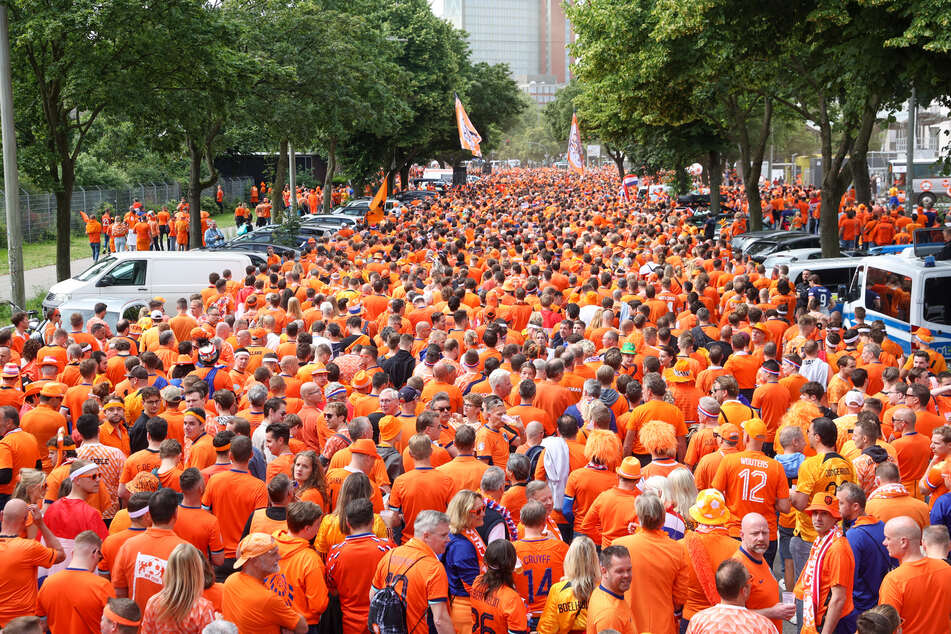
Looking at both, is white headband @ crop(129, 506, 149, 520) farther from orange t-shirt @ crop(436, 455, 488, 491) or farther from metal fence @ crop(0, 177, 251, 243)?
metal fence @ crop(0, 177, 251, 243)

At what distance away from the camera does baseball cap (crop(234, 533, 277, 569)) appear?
544cm

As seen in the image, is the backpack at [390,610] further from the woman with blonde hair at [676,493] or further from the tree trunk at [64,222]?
the tree trunk at [64,222]

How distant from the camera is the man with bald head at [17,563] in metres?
6.07

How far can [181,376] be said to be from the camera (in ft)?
34.7

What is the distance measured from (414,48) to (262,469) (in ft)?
146

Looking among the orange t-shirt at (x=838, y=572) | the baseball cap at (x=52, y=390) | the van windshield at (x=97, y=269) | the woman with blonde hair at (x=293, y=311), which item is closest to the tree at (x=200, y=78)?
the van windshield at (x=97, y=269)

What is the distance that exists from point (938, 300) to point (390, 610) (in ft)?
33.9

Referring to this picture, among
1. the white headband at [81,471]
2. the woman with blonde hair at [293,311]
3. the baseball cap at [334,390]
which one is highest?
the woman with blonde hair at [293,311]

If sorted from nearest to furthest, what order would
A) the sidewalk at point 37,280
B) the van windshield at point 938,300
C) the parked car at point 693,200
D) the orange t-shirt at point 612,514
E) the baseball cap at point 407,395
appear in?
the orange t-shirt at point 612,514 < the baseball cap at point 407,395 < the van windshield at point 938,300 < the sidewalk at point 37,280 < the parked car at point 693,200

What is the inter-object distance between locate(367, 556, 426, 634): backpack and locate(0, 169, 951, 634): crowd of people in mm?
12

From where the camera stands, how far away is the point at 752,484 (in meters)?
7.27

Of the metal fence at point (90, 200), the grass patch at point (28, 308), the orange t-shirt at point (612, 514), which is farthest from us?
the metal fence at point (90, 200)

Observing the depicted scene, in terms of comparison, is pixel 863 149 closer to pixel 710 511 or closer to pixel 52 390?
pixel 710 511

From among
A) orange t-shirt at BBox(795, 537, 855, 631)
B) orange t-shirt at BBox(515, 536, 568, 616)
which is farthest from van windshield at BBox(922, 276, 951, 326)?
orange t-shirt at BBox(515, 536, 568, 616)
